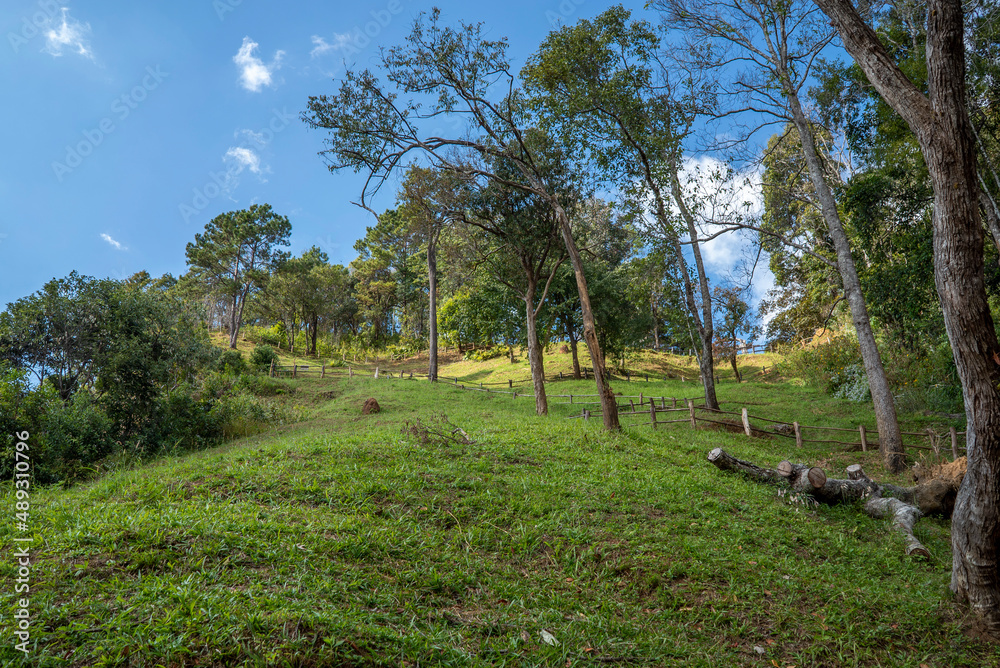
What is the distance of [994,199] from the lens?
1303cm

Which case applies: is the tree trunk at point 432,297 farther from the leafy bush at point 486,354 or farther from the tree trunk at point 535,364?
the leafy bush at point 486,354

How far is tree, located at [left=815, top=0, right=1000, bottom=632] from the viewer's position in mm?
4930

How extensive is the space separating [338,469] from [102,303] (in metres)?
10.6

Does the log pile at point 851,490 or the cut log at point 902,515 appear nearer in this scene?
the cut log at point 902,515

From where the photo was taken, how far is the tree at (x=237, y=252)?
139ft

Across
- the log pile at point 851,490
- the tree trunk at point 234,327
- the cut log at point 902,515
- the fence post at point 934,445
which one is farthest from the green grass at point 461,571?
the tree trunk at point 234,327

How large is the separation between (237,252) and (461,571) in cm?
4523

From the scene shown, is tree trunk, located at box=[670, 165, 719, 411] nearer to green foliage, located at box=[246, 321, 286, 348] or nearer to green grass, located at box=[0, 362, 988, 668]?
green grass, located at box=[0, 362, 988, 668]

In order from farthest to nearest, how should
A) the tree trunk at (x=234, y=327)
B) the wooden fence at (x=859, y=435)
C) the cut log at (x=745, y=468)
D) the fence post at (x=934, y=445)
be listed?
the tree trunk at (x=234, y=327) → the wooden fence at (x=859, y=435) → the fence post at (x=934, y=445) → the cut log at (x=745, y=468)

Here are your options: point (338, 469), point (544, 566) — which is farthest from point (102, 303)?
point (544, 566)

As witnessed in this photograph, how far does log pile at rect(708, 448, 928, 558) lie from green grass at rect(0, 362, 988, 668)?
290 mm

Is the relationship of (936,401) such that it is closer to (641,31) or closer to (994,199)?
(994,199)

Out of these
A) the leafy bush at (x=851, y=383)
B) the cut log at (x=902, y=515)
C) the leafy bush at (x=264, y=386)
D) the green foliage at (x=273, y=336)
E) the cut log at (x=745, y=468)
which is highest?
the green foliage at (x=273, y=336)

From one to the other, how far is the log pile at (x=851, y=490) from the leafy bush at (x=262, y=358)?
28.4 metres
